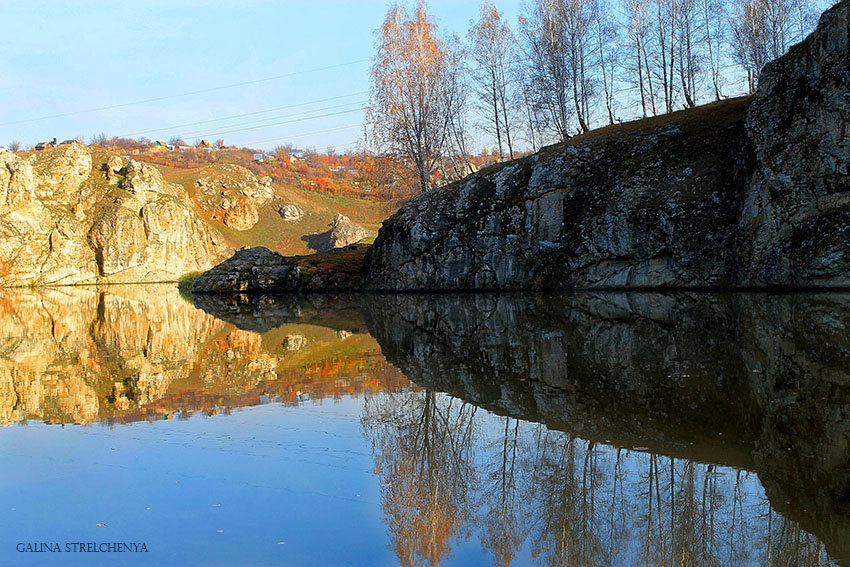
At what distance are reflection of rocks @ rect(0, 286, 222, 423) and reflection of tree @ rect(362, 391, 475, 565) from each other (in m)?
3.18

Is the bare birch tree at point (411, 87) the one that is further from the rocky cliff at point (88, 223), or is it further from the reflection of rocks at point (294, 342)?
the rocky cliff at point (88, 223)

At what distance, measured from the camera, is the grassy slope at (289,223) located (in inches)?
4274

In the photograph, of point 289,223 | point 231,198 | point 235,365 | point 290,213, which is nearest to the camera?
point 235,365

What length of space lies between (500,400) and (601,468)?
7.46ft

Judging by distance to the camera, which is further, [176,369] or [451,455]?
[176,369]

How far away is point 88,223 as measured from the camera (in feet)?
282

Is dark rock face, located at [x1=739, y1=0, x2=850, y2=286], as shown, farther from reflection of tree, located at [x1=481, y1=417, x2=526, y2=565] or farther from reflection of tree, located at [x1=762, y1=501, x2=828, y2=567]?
reflection of tree, located at [x1=762, y1=501, x2=828, y2=567]

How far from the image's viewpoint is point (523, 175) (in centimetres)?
2648

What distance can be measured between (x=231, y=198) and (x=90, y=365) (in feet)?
354

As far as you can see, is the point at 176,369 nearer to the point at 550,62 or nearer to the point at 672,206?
the point at 672,206

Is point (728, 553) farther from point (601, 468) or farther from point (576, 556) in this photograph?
point (601, 468)

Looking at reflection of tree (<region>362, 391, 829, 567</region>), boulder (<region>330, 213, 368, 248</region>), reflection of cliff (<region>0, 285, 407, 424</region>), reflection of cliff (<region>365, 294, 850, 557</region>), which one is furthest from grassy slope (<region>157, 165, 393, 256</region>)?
reflection of tree (<region>362, 391, 829, 567</region>)

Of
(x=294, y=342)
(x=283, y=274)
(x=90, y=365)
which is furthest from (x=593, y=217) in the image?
(x=90, y=365)

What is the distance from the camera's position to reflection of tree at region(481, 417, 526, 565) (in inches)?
128
